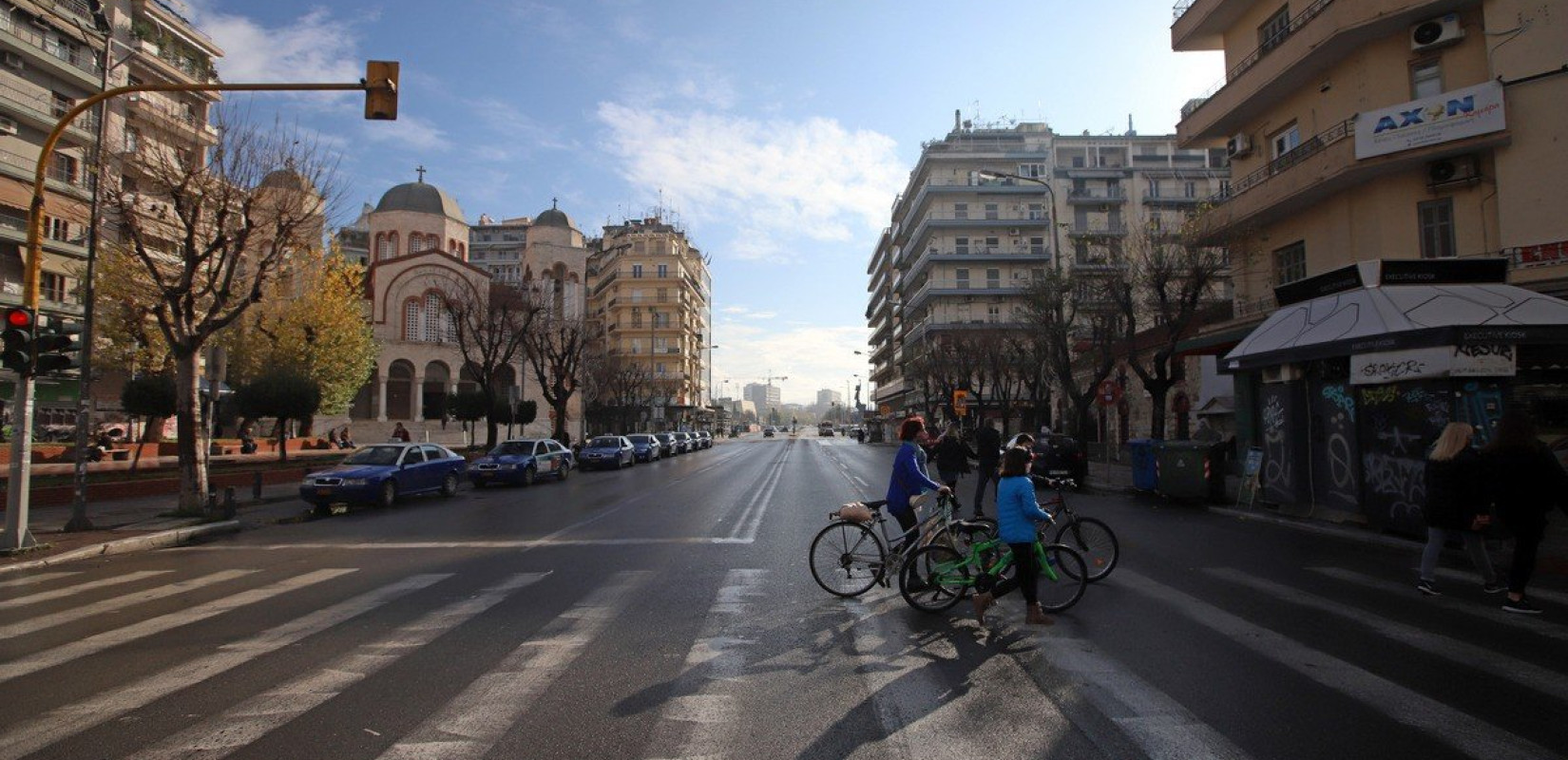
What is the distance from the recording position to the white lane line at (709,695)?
4.09 meters

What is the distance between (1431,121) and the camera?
55.9 feet

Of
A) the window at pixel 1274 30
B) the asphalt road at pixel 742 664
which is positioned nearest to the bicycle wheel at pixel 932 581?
the asphalt road at pixel 742 664

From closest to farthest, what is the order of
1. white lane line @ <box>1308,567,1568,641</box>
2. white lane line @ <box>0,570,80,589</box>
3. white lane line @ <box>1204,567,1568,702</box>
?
white lane line @ <box>1204,567,1568,702</box>, white lane line @ <box>1308,567,1568,641</box>, white lane line @ <box>0,570,80,589</box>

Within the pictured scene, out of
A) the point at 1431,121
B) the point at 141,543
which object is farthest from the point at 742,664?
the point at 1431,121

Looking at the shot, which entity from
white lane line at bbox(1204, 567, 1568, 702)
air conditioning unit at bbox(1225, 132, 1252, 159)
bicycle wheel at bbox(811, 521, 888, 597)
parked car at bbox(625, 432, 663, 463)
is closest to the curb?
bicycle wheel at bbox(811, 521, 888, 597)

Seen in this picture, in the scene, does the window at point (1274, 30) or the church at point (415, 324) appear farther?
the church at point (415, 324)

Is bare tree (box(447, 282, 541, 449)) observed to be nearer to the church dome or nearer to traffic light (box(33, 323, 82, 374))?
traffic light (box(33, 323, 82, 374))

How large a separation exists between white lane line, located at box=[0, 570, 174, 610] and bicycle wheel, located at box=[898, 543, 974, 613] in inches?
330

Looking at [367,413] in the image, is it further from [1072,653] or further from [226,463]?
[1072,653]

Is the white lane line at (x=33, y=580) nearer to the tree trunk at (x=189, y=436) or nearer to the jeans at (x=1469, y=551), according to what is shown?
the tree trunk at (x=189, y=436)

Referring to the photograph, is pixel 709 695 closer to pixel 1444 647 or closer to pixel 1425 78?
→ pixel 1444 647

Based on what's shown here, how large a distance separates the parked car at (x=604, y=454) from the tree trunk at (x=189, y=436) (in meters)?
18.9

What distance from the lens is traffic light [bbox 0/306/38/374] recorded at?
11.0m

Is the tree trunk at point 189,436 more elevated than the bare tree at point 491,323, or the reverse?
the bare tree at point 491,323
